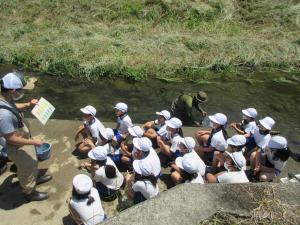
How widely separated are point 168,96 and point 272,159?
228 inches

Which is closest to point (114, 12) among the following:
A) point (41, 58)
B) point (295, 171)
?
point (41, 58)

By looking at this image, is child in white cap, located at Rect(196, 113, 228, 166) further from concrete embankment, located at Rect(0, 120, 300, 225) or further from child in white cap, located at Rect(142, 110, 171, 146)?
concrete embankment, located at Rect(0, 120, 300, 225)

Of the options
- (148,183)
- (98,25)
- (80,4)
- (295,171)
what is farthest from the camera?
(80,4)

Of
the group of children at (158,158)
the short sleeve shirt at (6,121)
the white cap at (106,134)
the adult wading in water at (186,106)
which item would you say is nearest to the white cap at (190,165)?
the group of children at (158,158)

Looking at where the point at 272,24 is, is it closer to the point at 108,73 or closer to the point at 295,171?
the point at 108,73

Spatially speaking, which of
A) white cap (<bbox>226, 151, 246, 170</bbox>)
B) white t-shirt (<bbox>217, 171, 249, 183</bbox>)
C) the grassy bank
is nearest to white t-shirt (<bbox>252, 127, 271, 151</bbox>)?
white cap (<bbox>226, 151, 246, 170</bbox>)

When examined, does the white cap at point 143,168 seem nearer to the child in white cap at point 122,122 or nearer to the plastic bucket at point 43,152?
the plastic bucket at point 43,152

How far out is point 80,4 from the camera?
16.8 metres

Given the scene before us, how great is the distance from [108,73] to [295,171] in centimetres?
712

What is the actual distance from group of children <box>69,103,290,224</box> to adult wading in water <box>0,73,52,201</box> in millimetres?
892

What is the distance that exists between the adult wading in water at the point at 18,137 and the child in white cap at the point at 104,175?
846 millimetres

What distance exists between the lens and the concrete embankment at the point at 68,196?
4273 millimetres

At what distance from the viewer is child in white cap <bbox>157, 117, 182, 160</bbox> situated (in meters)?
6.99

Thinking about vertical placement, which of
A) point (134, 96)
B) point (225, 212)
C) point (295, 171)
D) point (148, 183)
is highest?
point (225, 212)
